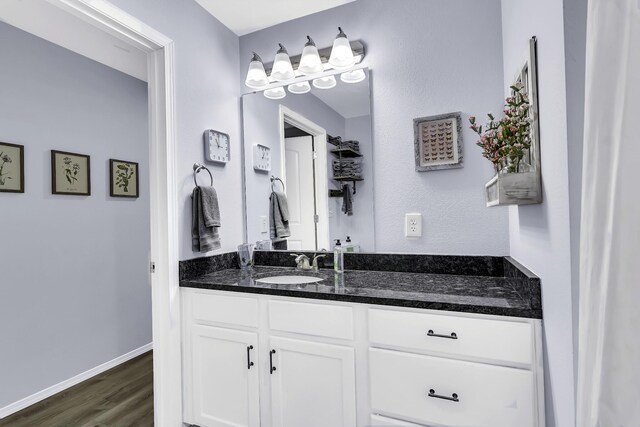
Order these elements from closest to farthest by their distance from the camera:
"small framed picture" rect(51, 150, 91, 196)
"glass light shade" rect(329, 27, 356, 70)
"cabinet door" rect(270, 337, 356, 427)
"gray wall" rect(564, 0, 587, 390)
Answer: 1. "gray wall" rect(564, 0, 587, 390)
2. "cabinet door" rect(270, 337, 356, 427)
3. "glass light shade" rect(329, 27, 356, 70)
4. "small framed picture" rect(51, 150, 91, 196)

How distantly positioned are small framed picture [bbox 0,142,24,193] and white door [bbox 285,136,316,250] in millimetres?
1693

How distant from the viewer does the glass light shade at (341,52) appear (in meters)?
1.94

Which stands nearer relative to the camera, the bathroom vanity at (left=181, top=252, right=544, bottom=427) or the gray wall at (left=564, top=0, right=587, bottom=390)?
the gray wall at (left=564, top=0, right=587, bottom=390)

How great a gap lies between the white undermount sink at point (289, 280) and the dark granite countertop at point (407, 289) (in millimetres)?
41

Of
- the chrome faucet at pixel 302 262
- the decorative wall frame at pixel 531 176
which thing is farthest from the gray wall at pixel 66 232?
the decorative wall frame at pixel 531 176

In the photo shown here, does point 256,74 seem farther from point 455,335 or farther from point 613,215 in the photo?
point 613,215

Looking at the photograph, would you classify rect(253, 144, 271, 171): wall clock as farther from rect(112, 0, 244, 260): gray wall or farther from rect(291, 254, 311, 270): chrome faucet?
rect(291, 254, 311, 270): chrome faucet

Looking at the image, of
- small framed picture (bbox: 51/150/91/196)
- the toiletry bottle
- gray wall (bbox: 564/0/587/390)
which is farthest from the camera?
small framed picture (bbox: 51/150/91/196)

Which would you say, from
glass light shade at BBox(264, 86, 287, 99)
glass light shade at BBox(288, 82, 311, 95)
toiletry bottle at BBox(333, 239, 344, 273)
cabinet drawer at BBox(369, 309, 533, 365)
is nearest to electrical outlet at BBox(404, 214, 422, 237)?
toiletry bottle at BBox(333, 239, 344, 273)

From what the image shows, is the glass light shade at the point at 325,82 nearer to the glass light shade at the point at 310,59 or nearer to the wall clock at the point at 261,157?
the glass light shade at the point at 310,59

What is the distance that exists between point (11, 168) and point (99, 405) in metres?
1.58

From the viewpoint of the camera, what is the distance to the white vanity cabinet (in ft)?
3.74

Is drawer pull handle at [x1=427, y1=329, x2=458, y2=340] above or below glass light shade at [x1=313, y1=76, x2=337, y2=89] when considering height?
below

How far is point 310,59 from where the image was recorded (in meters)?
2.03
